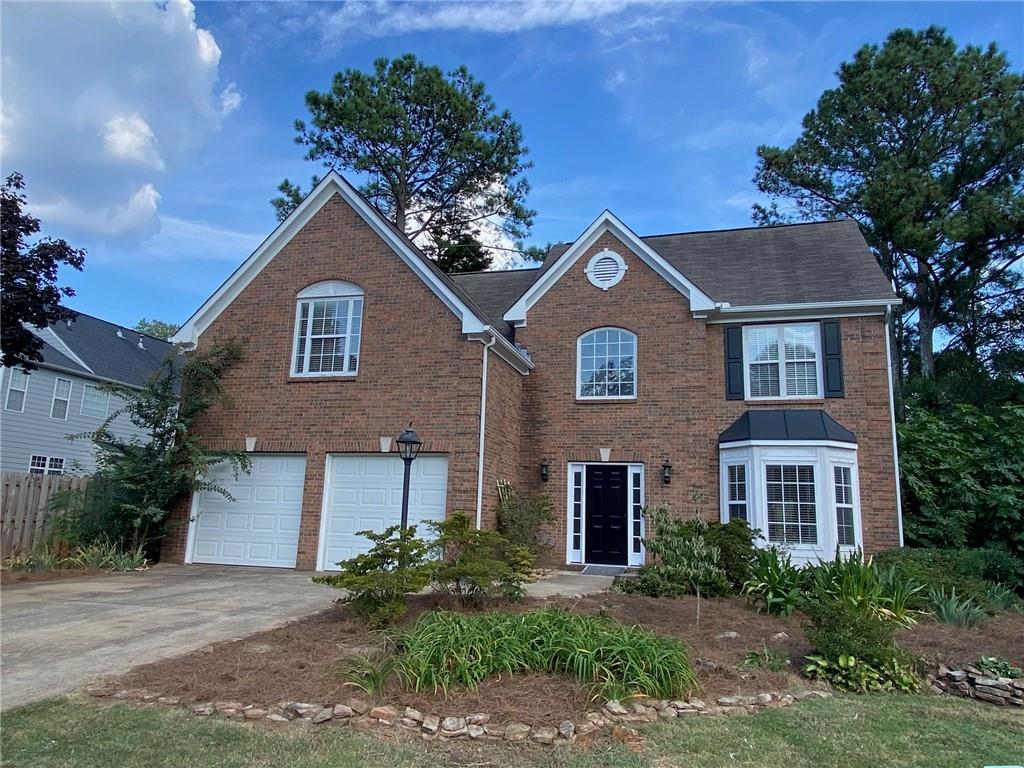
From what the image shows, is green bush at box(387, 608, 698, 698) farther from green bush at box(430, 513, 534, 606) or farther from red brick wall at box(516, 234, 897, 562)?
red brick wall at box(516, 234, 897, 562)

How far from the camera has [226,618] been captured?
26.6 ft

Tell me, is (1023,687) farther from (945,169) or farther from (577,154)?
(945,169)

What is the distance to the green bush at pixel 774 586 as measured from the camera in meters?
8.71

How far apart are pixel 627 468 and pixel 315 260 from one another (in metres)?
8.47

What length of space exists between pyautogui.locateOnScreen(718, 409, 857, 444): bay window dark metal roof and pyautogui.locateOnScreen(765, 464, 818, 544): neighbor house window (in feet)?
2.12

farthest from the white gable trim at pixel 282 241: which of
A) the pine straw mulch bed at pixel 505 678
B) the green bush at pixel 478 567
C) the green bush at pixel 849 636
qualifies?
the green bush at pixel 849 636

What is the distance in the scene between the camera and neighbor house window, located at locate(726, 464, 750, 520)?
14117mm

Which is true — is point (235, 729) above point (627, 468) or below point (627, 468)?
below

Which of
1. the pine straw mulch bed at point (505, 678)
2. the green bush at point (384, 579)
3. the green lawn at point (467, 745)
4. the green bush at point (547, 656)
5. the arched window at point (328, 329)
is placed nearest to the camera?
the green lawn at point (467, 745)

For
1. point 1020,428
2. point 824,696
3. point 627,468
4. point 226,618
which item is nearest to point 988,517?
point 1020,428

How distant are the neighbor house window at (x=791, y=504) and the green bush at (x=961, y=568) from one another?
5.19 ft

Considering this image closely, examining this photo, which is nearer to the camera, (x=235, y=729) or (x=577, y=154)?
(x=235, y=729)

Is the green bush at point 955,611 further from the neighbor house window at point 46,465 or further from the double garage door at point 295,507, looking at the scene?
the neighbor house window at point 46,465

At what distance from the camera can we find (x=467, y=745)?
14.3ft
